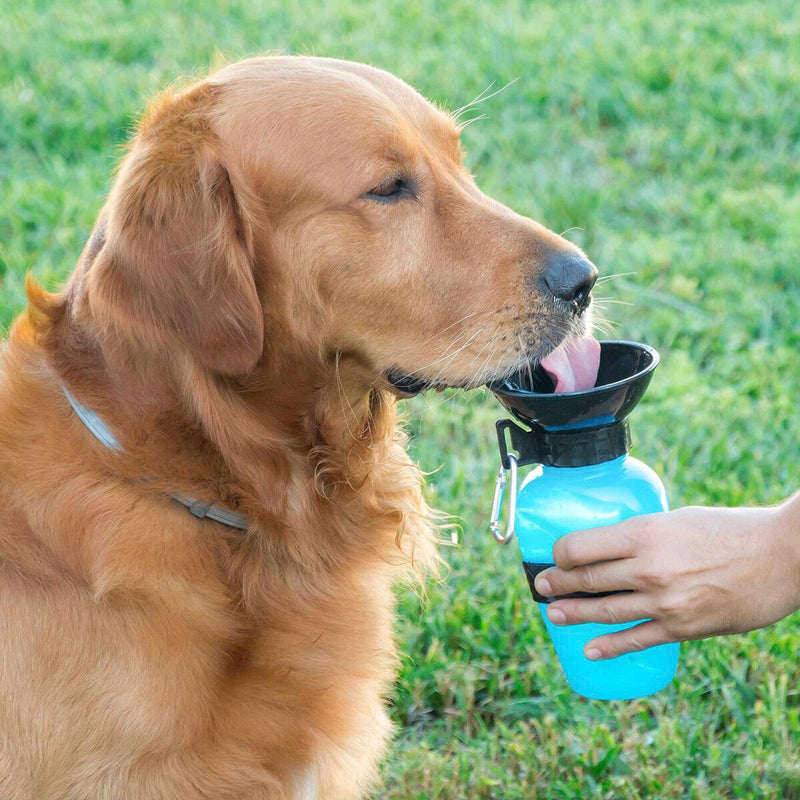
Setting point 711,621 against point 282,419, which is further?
point 282,419

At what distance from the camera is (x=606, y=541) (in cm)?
238

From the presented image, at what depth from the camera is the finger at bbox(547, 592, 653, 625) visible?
96.3 inches

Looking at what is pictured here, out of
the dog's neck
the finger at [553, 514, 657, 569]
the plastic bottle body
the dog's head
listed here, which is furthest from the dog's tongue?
the dog's neck

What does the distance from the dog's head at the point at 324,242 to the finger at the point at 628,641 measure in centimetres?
69

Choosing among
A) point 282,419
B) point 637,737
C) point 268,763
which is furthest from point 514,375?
point 637,737

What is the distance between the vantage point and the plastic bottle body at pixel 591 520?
98.0 inches

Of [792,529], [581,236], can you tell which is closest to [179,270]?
[792,529]

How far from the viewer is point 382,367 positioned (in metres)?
2.69

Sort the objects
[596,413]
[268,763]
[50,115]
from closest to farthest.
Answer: [596,413]
[268,763]
[50,115]

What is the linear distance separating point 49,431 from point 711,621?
1.61 m

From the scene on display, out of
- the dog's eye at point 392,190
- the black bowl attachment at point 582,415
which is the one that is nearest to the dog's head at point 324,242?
the dog's eye at point 392,190

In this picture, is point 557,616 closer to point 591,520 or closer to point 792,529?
point 591,520

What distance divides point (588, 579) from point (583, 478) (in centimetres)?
23

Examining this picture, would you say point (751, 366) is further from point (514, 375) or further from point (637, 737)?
point (514, 375)
